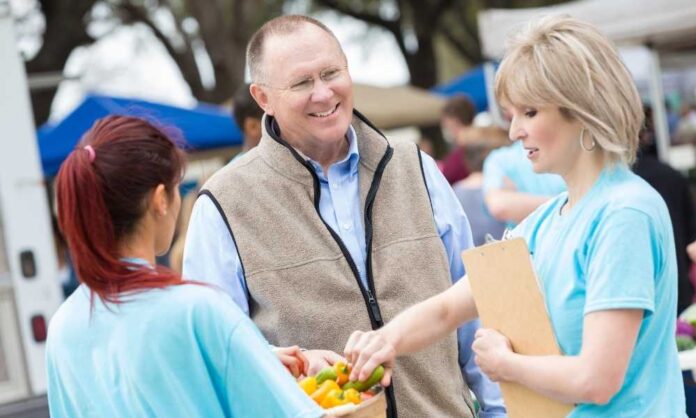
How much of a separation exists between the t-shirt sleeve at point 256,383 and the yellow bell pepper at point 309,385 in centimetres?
19

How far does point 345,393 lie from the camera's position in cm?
230

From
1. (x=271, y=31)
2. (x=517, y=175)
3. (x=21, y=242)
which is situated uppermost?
(x=271, y=31)

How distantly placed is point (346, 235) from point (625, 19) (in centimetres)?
634

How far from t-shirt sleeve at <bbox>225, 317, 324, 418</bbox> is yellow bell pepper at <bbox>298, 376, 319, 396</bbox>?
0.19 m

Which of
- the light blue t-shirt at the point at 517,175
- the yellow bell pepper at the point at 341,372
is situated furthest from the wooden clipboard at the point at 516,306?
the light blue t-shirt at the point at 517,175

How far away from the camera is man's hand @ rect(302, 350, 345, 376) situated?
259cm

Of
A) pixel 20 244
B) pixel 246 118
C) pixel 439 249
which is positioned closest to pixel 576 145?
pixel 439 249

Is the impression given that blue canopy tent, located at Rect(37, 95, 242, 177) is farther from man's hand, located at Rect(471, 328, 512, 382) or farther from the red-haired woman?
man's hand, located at Rect(471, 328, 512, 382)

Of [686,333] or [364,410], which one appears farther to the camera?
[686,333]

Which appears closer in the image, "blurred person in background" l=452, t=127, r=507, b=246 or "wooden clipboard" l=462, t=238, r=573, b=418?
"wooden clipboard" l=462, t=238, r=573, b=418

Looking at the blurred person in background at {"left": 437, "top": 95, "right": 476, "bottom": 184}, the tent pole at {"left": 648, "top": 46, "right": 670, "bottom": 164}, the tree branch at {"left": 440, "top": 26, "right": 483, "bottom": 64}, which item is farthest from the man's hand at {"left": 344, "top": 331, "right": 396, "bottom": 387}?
the tree branch at {"left": 440, "top": 26, "right": 483, "bottom": 64}

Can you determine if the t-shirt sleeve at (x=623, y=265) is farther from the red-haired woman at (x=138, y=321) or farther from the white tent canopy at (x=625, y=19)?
the white tent canopy at (x=625, y=19)

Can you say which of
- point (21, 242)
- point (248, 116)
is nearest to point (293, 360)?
point (248, 116)

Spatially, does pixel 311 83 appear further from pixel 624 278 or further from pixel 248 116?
pixel 248 116
